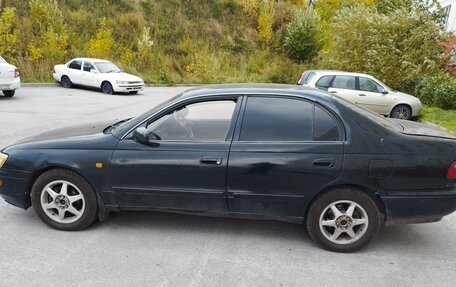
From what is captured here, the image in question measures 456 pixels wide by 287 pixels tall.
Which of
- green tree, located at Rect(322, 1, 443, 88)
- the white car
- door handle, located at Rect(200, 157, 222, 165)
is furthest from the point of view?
the white car

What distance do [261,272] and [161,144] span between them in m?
1.50

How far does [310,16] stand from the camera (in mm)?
28531

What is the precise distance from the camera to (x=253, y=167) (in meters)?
3.35

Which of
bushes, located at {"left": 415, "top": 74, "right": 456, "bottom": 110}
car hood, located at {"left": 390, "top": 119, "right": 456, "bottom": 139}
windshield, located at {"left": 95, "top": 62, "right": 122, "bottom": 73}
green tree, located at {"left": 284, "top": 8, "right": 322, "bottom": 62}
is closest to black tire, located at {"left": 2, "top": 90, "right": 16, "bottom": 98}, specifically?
windshield, located at {"left": 95, "top": 62, "right": 122, "bottom": 73}

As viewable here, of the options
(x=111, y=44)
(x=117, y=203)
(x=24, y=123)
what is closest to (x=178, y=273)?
(x=117, y=203)

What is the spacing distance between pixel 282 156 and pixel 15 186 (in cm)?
271

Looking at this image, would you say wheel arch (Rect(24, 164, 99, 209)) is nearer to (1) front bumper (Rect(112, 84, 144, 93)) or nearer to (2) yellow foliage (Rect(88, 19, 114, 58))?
(1) front bumper (Rect(112, 84, 144, 93))

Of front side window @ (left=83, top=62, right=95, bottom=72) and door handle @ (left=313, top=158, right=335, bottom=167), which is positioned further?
front side window @ (left=83, top=62, right=95, bottom=72)

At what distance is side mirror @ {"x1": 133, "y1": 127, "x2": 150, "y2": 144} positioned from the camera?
344 centimetres

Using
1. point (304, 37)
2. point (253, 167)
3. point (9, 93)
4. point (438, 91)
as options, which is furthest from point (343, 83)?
point (304, 37)

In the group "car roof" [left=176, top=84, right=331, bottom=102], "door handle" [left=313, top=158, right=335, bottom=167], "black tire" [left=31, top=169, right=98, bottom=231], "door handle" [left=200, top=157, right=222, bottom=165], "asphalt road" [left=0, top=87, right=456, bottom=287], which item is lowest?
"asphalt road" [left=0, top=87, right=456, bottom=287]

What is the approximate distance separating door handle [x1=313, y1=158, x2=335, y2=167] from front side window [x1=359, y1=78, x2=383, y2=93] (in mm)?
8858

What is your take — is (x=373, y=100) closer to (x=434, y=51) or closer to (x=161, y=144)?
(x=434, y=51)

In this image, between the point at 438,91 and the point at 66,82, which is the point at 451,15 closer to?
the point at 438,91
